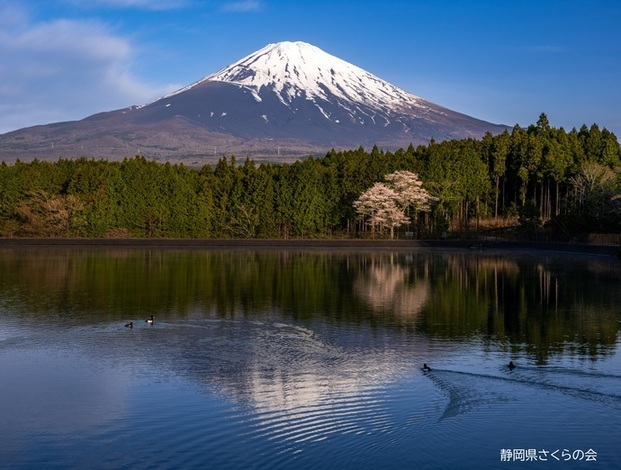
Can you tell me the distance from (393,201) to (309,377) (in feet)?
214

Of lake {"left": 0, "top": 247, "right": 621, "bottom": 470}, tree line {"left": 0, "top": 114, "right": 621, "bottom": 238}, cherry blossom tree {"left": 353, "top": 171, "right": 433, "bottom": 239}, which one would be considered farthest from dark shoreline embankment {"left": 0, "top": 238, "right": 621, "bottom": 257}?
lake {"left": 0, "top": 247, "right": 621, "bottom": 470}

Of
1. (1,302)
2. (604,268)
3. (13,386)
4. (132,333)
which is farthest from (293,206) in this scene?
(13,386)

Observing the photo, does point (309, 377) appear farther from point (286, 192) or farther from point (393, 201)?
point (286, 192)

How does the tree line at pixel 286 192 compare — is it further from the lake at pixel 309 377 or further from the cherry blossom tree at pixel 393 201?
the lake at pixel 309 377

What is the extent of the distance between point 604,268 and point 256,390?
116 ft

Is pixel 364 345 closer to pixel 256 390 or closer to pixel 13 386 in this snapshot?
pixel 256 390

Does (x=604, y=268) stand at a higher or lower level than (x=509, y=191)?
lower

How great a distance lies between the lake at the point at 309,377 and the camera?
11.7 m

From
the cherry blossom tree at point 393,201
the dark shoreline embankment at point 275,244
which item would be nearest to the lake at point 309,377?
the dark shoreline embankment at point 275,244

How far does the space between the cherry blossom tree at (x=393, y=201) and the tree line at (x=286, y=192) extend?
4.10 ft

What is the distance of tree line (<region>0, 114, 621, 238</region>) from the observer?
3292 inches

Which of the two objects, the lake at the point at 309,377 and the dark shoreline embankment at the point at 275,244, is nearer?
the lake at the point at 309,377

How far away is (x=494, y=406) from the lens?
14055 millimetres

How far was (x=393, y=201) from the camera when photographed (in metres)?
80.8
